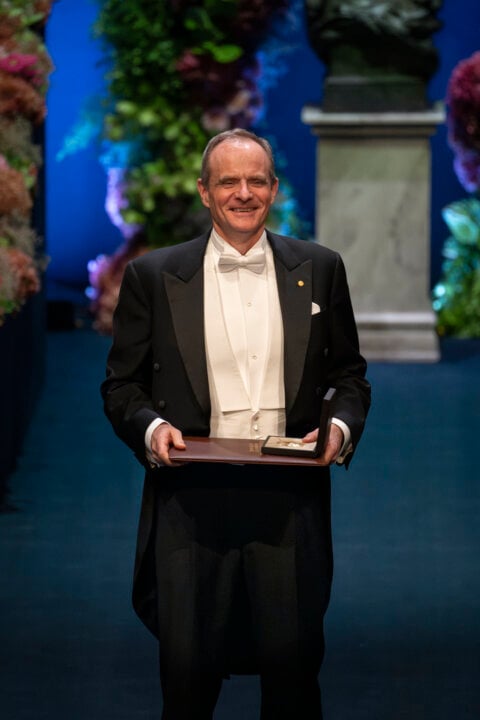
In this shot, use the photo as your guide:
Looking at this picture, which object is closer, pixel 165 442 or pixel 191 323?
pixel 165 442

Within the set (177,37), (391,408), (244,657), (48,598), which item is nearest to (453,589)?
(48,598)

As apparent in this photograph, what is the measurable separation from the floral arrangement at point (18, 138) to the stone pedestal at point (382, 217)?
10.6 feet

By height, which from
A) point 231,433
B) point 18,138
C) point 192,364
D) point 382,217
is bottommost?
point 382,217

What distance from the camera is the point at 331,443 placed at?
3336mm

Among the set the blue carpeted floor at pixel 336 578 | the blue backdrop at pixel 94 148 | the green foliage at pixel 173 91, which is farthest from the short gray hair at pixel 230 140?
the blue backdrop at pixel 94 148

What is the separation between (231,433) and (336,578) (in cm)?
255

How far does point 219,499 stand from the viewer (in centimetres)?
348

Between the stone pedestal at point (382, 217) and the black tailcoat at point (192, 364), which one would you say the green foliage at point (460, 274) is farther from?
the black tailcoat at point (192, 364)

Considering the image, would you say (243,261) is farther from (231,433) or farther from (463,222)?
(463,222)

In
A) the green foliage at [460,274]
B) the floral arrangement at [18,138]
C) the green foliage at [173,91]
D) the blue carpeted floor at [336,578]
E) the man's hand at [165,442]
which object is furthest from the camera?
the green foliage at [460,274]

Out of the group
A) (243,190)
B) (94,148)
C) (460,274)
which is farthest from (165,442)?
(94,148)

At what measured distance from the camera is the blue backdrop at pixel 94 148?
46.2ft

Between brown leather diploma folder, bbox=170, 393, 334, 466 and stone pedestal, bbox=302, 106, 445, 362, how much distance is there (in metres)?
7.77

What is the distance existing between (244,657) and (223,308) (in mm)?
749
